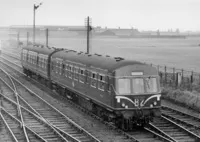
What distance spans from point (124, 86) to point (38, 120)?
5615mm

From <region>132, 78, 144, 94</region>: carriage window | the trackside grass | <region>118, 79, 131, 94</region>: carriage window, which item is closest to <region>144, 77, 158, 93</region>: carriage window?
<region>132, 78, 144, 94</region>: carriage window

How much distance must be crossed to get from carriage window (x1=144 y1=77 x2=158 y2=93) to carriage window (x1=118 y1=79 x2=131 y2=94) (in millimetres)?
909

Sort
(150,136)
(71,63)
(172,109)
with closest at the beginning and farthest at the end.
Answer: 1. (150,136)
2. (172,109)
3. (71,63)

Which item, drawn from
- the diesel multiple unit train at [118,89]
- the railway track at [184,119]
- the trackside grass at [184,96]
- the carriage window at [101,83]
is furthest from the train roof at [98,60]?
the trackside grass at [184,96]

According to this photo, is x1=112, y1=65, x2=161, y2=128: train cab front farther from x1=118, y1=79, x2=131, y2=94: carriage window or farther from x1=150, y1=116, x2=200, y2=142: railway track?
x1=150, y1=116, x2=200, y2=142: railway track

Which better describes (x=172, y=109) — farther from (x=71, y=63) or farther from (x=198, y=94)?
(x=71, y=63)

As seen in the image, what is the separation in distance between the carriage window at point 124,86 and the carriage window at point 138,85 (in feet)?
0.96

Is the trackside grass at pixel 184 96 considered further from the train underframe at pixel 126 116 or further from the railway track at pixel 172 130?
the train underframe at pixel 126 116

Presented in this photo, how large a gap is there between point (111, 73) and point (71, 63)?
742cm

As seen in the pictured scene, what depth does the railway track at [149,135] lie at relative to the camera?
19.0 m

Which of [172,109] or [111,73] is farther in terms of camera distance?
[172,109]

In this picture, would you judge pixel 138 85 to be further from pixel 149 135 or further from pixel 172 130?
pixel 172 130

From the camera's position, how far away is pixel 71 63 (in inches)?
1085

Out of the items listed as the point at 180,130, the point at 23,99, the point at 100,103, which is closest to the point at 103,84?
the point at 100,103
